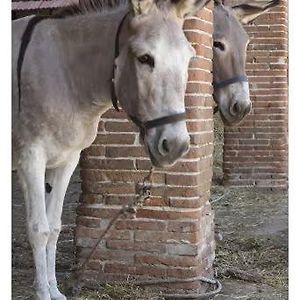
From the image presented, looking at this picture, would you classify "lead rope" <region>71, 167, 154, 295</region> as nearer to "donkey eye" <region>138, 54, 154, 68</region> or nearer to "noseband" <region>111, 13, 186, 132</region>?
"noseband" <region>111, 13, 186, 132</region>

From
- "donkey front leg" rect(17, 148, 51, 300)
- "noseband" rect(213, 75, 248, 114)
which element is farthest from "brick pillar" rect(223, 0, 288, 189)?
"donkey front leg" rect(17, 148, 51, 300)

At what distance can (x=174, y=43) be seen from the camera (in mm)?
2797

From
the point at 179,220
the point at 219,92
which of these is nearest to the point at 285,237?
the point at 219,92

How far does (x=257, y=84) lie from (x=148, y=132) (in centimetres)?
529

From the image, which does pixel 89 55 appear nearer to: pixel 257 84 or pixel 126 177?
pixel 126 177

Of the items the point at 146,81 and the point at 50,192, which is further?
the point at 50,192

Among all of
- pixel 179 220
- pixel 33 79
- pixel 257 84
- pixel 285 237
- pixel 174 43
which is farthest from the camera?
pixel 257 84

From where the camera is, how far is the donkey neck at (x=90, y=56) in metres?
3.18

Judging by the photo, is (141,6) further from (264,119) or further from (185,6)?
(264,119)

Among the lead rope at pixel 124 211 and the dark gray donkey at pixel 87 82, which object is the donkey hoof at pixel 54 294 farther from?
the lead rope at pixel 124 211

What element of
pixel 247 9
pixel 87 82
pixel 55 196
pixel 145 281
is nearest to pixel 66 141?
pixel 87 82

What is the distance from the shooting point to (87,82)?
3.23 meters

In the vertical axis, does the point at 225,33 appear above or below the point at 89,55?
above

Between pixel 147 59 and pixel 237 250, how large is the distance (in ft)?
9.37
